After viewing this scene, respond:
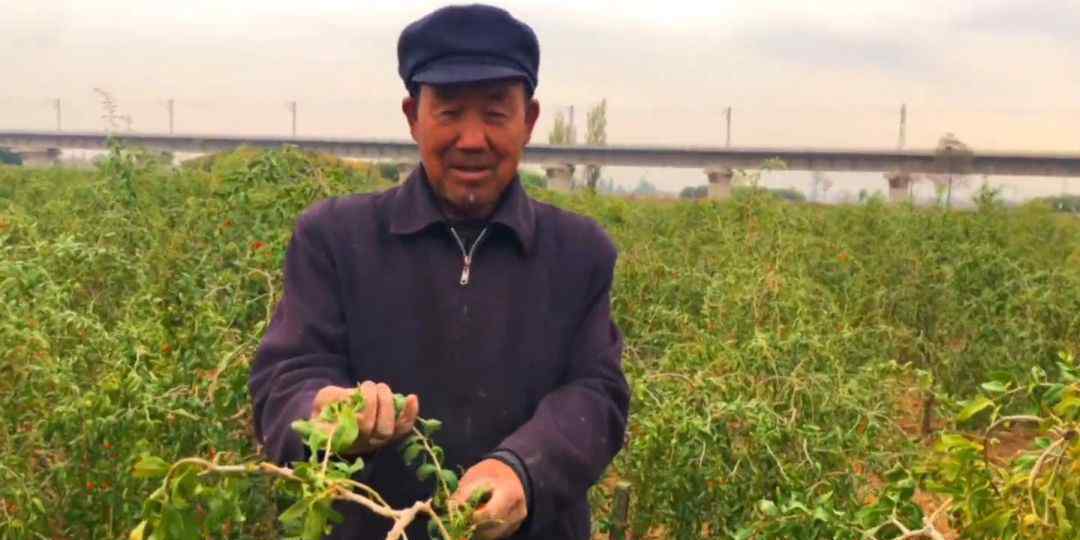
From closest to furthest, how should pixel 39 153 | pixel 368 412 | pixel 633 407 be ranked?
pixel 368 412, pixel 633 407, pixel 39 153

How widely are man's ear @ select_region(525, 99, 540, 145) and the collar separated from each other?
0.24 ft

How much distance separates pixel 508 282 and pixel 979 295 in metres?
5.68

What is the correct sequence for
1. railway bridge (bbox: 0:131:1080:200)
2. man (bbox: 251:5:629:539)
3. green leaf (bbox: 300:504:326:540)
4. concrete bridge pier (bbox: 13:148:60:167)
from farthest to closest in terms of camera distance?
concrete bridge pier (bbox: 13:148:60:167)
railway bridge (bbox: 0:131:1080:200)
man (bbox: 251:5:629:539)
green leaf (bbox: 300:504:326:540)

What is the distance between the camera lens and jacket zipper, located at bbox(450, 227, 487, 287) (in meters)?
1.82

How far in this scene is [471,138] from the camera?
5.62ft

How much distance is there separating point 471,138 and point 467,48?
14cm

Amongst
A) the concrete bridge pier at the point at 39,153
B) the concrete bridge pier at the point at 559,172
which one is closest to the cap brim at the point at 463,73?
the concrete bridge pier at the point at 559,172

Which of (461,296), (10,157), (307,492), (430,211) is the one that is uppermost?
(430,211)

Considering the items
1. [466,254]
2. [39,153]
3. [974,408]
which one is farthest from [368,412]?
[39,153]

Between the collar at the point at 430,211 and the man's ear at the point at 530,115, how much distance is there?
0.07m

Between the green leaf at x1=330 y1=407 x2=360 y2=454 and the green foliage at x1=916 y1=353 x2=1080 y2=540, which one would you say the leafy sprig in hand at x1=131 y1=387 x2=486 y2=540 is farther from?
the green foliage at x1=916 y1=353 x2=1080 y2=540

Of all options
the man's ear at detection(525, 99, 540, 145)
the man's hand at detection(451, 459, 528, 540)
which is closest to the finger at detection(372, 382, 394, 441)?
the man's hand at detection(451, 459, 528, 540)

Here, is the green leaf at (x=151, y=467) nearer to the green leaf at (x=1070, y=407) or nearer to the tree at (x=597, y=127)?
the green leaf at (x=1070, y=407)

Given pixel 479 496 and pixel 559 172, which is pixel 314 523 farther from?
pixel 559 172
